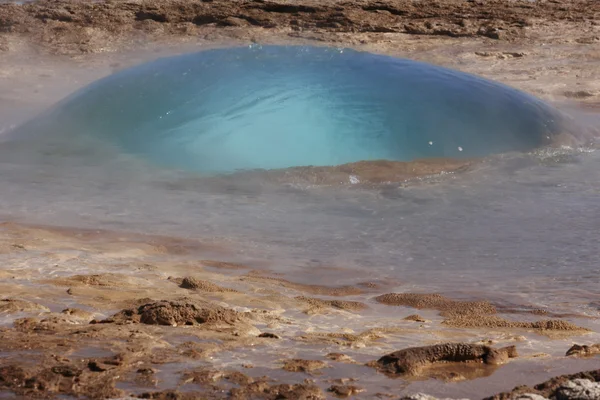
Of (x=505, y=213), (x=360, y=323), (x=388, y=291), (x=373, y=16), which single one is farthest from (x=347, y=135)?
(x=373, y=16)

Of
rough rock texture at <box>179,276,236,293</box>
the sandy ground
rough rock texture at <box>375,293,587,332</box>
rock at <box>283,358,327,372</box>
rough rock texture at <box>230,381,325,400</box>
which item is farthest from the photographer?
rough rock texture at <box>179,276,236,293</box>

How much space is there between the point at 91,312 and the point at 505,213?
345cm

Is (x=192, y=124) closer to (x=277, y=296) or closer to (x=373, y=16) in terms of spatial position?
(x=277, y=296)

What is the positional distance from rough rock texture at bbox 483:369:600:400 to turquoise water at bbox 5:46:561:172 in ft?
15.5

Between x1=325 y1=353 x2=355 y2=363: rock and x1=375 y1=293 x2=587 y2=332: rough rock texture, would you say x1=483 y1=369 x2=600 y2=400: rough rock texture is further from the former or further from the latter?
x1=375 y1=293 x2=587 y2=332: rough rock texture

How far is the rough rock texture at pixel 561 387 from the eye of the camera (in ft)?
A: 7.90

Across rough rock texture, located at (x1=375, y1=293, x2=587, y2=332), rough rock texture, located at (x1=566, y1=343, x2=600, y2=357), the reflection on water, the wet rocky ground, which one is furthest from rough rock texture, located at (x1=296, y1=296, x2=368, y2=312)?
rough rock texture, located at (x1=566, y1=343, x2=600, y2=357)

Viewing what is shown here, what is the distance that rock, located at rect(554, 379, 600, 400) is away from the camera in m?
2.36

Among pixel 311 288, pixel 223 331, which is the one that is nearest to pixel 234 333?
pixel 223 331

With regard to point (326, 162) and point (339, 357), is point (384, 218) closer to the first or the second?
point (326, 162)

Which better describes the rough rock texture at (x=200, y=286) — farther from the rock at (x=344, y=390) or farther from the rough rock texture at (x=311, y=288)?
the rock at (x=344, y=390)

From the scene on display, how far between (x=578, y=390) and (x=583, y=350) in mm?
728

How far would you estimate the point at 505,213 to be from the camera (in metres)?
6.08

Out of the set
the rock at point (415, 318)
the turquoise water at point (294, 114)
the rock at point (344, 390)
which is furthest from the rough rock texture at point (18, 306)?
the turquoise water at point (294, 114)
